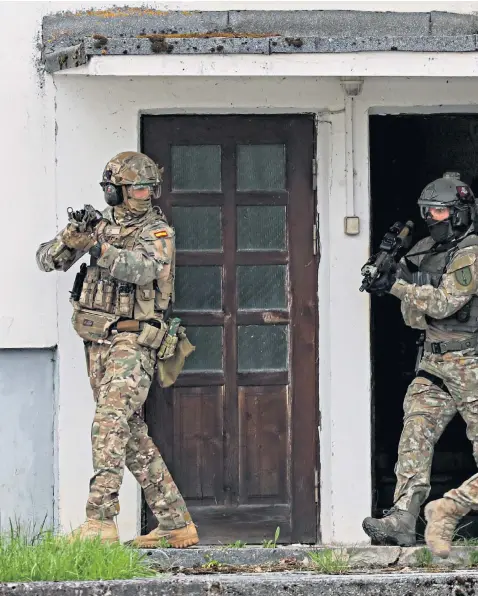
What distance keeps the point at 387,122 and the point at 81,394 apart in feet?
9.04

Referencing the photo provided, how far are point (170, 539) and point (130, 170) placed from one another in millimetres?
2046

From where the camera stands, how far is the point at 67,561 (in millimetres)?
7520

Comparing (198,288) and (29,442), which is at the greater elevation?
(198,288)

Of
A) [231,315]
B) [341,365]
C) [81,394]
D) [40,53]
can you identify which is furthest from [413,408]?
[40,53]

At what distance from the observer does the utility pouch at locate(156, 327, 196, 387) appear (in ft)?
28.4

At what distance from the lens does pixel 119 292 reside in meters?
8.46

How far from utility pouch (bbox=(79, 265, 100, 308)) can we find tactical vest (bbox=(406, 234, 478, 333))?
5.61ft

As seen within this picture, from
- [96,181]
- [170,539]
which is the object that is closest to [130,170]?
[96,181]

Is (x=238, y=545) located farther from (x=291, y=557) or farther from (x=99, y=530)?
(x=99, y=530)

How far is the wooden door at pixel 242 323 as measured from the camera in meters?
9.12

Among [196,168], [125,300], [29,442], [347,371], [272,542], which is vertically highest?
[196,168]

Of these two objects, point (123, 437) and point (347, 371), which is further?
point (347, 371)

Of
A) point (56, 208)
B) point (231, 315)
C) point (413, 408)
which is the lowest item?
point (413, 408)

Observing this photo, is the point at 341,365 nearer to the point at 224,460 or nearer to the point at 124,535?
the point at 224,460
